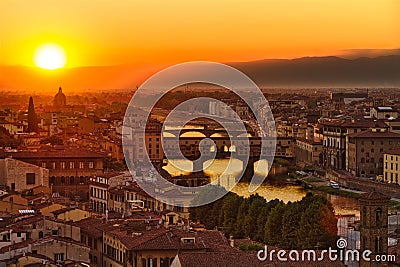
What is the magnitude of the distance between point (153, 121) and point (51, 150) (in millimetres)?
8455

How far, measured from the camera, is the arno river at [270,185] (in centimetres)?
1073

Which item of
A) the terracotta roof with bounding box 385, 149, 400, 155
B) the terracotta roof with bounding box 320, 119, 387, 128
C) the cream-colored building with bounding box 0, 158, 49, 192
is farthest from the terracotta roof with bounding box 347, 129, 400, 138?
the cream-colored building with bounding box 0, 158, 49, 192

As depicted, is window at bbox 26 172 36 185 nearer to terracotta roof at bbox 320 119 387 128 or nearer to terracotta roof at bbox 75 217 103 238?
terracotta roof at bbox 75 217 103 238

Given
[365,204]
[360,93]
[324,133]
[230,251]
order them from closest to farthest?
[365,204], [230,251], [324,133], [360,93]

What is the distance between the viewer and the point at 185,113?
22438mm

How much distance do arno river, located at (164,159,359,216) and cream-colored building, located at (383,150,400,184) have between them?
118cm

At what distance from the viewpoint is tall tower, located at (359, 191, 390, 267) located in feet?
15.0

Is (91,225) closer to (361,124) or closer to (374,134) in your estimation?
(374,134)

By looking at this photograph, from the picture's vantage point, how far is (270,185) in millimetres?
13148

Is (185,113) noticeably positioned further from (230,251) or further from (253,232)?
(230,251)

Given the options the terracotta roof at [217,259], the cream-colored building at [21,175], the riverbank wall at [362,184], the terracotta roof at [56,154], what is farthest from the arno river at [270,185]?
the terracotta roof at [217,259]

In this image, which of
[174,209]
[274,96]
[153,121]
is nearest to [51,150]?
[174,209]

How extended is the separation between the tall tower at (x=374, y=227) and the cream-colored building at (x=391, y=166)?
8.69 metres

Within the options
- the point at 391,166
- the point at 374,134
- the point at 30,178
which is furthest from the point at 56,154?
the point at 374,134
